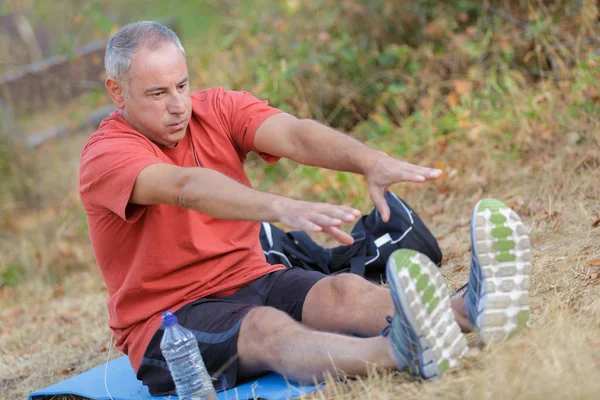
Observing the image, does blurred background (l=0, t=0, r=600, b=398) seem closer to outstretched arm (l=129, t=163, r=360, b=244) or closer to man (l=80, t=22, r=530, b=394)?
man (l=80, t=22, r=530, b=394)

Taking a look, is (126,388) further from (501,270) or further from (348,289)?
(501,270)

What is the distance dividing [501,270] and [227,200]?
105 centimetres

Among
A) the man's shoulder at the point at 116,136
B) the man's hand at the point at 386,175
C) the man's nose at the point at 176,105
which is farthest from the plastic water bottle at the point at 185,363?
the man's hand at the point at 386,175

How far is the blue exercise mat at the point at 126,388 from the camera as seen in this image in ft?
10.5

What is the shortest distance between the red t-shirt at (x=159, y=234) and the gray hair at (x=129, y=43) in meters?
0.23

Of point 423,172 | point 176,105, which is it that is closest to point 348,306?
point 423,172

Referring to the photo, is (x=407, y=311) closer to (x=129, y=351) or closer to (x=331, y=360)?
(x=331, y=360)

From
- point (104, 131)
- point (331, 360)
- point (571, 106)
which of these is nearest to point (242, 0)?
point (571, 106)

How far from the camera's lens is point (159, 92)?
3.42 m

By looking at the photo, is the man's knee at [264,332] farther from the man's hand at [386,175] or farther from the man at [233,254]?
the man's hand at [386,175]

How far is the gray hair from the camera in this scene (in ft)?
11.2

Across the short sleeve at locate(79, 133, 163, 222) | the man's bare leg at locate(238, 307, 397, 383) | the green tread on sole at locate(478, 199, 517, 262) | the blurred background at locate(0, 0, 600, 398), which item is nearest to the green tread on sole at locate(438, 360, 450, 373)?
the man's bare leg at locate(238, 307, 397, 383)

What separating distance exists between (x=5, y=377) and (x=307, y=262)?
2.02 m

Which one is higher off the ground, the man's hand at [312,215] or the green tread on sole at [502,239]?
the man's hand at [312,215]
